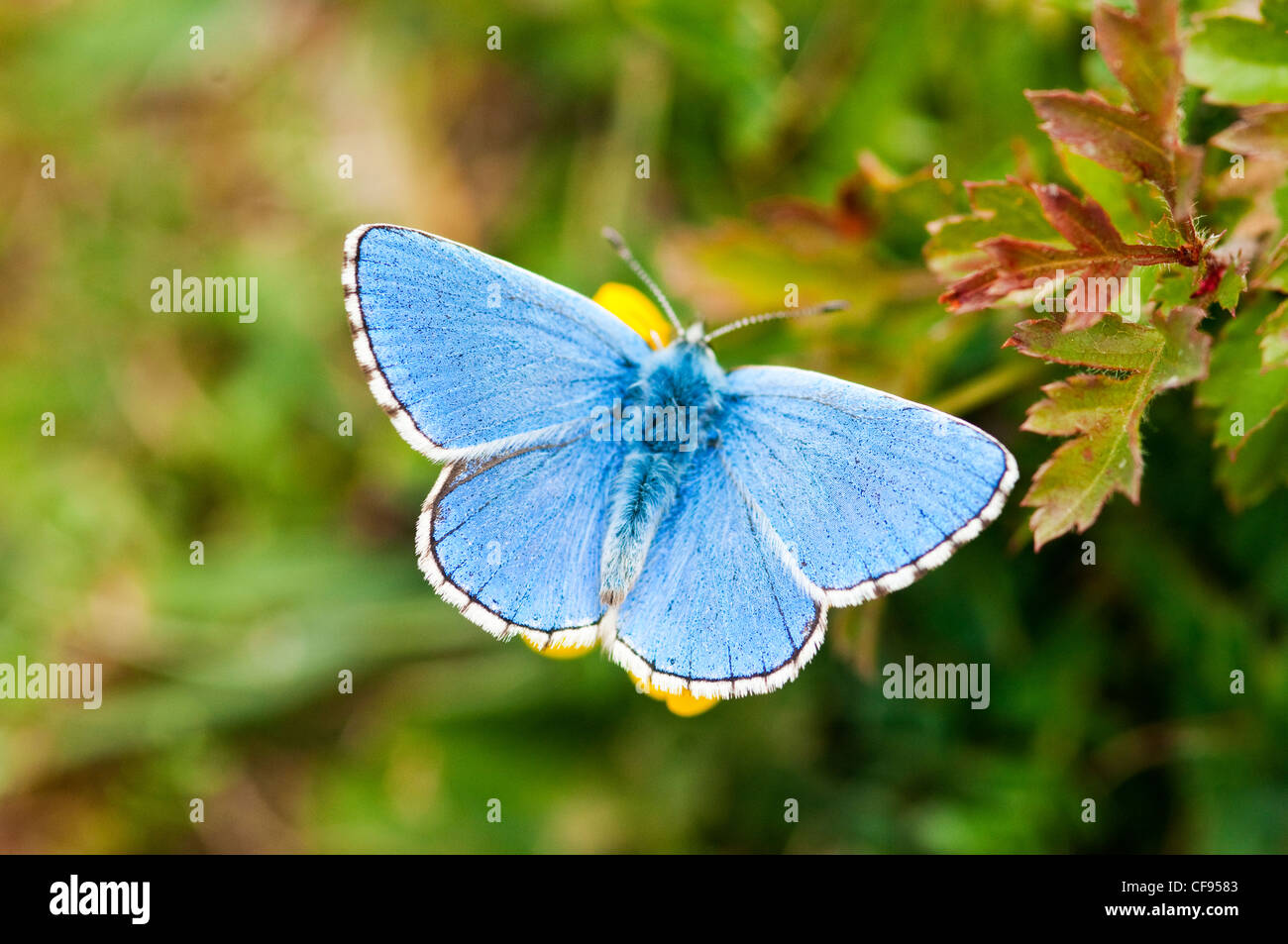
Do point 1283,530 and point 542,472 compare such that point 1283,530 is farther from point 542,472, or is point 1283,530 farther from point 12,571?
point 12,571

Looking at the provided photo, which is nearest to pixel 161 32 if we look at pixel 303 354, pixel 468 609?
pixel 303 354

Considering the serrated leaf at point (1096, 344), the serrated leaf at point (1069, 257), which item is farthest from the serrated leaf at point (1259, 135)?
the serrated leaf at point (1096, 344)

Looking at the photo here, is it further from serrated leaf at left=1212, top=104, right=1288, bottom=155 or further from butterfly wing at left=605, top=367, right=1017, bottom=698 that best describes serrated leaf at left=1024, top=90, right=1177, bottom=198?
butterfly wing at left=605, top=367, right=1017, bottom=698

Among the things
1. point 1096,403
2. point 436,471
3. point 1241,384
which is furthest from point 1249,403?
point 436,471

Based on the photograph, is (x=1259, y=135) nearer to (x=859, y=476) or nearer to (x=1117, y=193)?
(x=1117, y=193)
